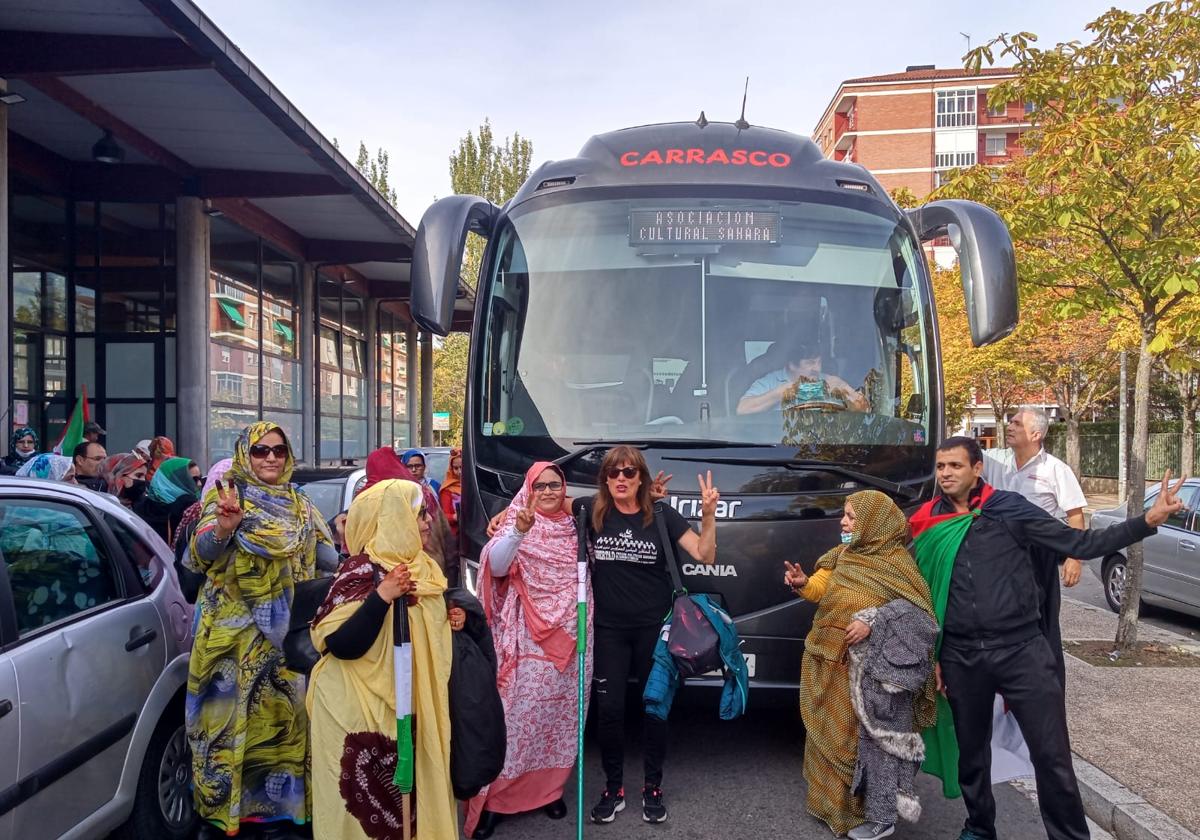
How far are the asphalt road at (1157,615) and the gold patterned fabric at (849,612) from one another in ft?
19.2

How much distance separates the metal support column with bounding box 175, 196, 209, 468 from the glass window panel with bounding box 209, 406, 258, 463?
529 mm

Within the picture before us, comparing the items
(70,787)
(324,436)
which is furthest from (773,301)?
(324,436)

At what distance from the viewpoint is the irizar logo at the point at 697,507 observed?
15.7 feet

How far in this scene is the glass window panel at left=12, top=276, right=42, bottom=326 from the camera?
1241cm

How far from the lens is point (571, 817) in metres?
4.59

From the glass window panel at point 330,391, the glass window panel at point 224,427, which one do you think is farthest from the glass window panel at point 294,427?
the glass window panel at point 224,427

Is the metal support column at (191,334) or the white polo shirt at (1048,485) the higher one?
the metal support column at (191,334)

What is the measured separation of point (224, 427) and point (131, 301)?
2372 mm

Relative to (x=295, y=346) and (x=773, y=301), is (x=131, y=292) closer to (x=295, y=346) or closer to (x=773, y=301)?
(x=295, y=346)

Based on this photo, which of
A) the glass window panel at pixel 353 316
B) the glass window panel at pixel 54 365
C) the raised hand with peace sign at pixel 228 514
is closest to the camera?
the raised hand with peace sign at pixel 228 514

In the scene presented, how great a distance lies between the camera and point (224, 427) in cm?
1511

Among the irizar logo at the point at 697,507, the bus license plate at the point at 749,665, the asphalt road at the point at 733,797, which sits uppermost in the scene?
the irizar logo at the point at 697,507

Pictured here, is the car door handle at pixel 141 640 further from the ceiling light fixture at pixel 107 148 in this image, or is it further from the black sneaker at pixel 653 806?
the ceiling light fixture at pixel 107 148

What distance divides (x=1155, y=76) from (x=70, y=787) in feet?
28.7
